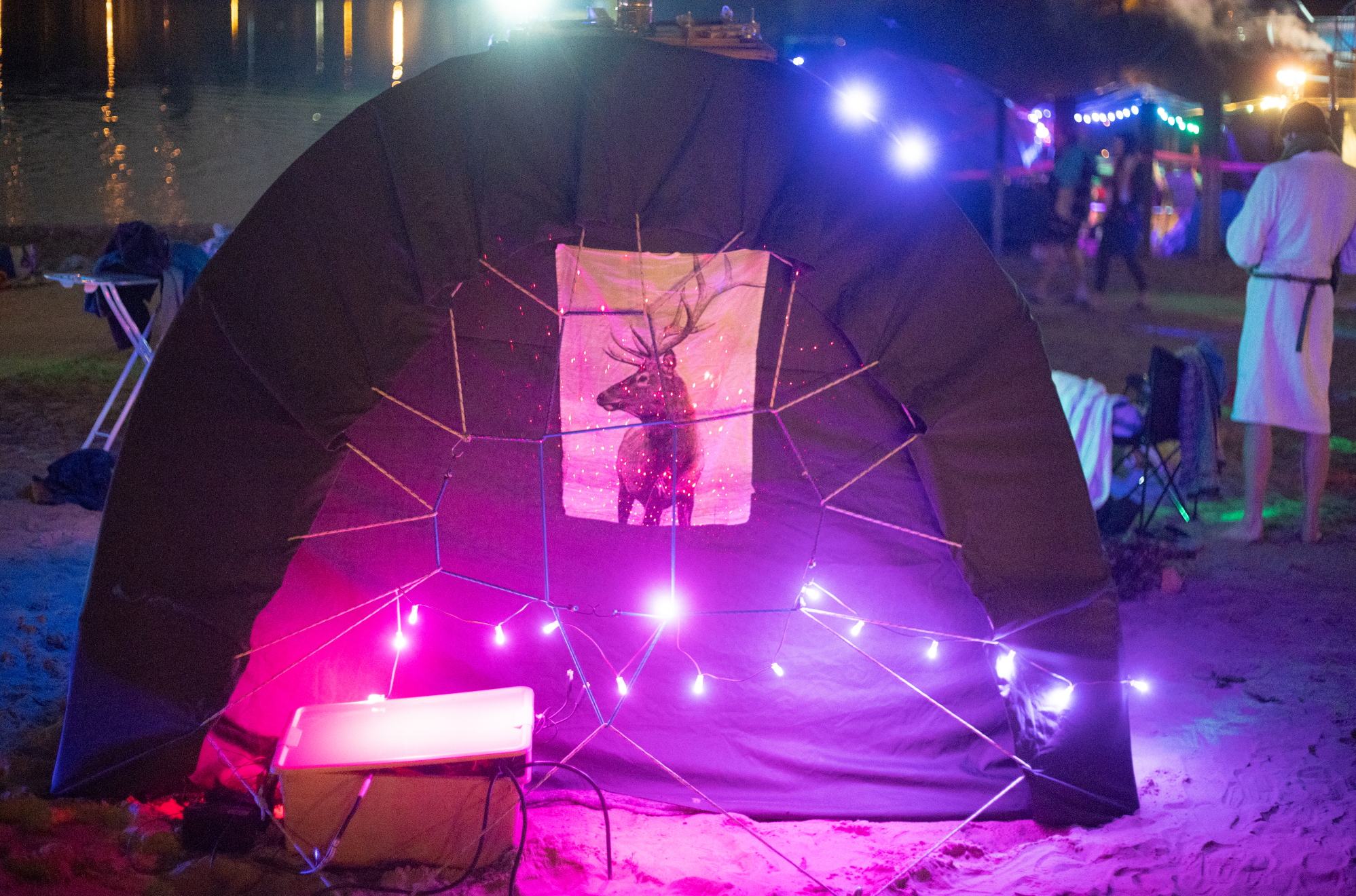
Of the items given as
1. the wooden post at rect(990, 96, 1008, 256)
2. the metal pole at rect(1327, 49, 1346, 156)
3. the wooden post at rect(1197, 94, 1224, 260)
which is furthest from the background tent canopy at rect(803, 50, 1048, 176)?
the metal pole at rect(1327, 49, 1346, 156)

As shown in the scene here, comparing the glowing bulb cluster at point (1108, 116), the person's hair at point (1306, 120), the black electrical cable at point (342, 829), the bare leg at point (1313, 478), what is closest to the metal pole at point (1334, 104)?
the glowing bulb cluster at point (1108, 116)

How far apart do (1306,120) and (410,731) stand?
4.57 metres

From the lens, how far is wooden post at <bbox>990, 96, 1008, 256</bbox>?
13164 millimetres

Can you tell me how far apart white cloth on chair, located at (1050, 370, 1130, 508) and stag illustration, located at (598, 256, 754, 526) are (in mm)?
2416

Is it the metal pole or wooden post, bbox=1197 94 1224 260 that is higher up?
the metal pole

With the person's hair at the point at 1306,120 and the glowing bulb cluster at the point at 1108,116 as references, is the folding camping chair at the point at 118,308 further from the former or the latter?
the glowing bulb cluster at the point at 1108,116

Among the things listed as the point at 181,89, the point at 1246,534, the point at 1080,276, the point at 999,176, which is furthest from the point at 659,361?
the point at 181,89

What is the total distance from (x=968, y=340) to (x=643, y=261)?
93 centimetres

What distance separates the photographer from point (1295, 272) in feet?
14.9

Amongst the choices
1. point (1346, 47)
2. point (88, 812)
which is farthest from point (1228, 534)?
point (1346, 47)

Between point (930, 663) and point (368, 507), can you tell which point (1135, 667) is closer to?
point (930, 663)

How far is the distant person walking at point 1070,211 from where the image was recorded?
999cm

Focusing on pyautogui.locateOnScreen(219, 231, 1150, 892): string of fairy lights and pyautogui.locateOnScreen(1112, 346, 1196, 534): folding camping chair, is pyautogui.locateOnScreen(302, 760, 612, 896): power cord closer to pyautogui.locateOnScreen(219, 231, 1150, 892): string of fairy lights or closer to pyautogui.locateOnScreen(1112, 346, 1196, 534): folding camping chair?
pyautogui.locateOnScreen(219, 231, 1150, 892): string of fairy lights

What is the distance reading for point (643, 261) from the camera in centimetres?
286
